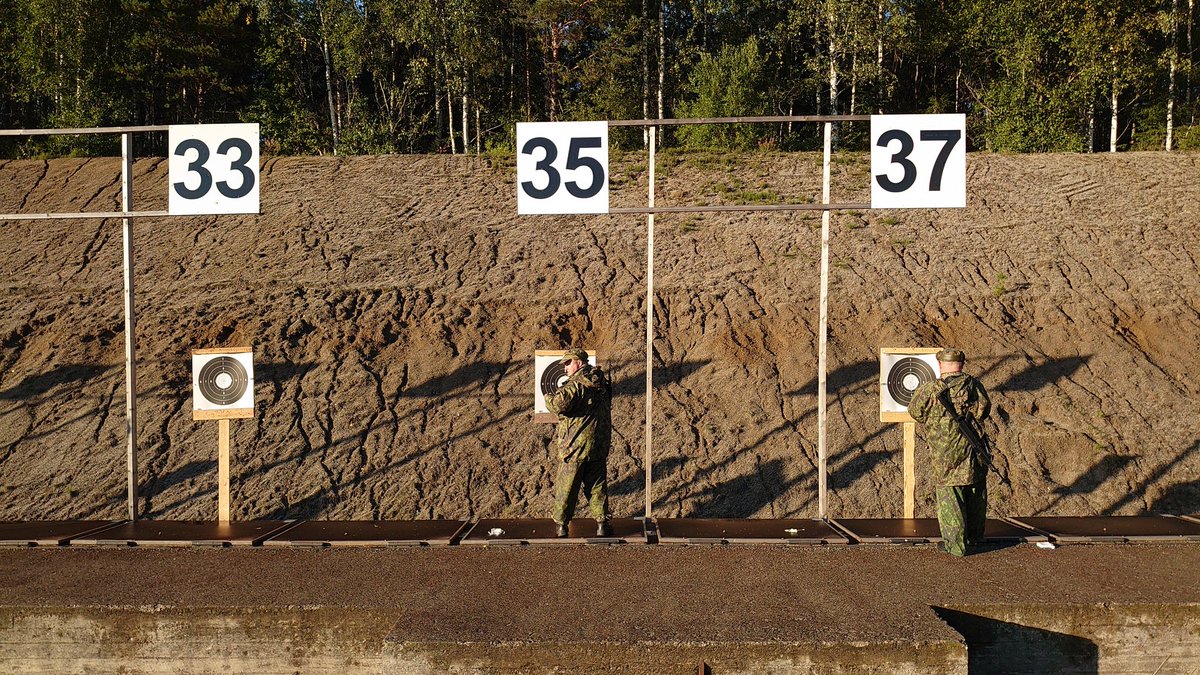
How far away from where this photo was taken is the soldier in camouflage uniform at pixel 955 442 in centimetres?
673

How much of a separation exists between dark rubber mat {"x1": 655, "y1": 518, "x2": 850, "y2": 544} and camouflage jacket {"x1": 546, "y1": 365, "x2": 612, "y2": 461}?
45.4 inches

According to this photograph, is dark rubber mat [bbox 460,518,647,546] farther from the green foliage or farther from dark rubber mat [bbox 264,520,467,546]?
the green foliage

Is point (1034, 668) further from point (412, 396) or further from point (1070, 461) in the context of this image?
point (412, 396)

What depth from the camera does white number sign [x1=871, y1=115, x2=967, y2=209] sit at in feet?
25.6

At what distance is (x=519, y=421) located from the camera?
1059cm

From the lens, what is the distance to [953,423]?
6.74 metres

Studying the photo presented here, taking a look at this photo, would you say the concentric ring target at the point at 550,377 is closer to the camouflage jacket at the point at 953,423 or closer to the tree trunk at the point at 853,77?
the camouflage jacket at the point at 953,423

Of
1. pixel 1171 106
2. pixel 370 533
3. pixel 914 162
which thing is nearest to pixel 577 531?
pixel 370 533

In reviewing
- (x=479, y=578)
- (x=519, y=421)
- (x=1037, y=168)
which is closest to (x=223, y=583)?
(x=479, y=578)

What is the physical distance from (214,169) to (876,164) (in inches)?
279

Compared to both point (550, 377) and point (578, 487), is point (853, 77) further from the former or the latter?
point (578, 487)

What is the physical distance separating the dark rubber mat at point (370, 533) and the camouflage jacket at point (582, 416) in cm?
156

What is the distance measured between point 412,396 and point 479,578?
5158mm

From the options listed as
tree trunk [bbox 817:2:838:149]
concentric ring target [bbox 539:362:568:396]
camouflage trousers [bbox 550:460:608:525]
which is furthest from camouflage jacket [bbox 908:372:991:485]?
tree trunk [bbox 817:2:838:149]
